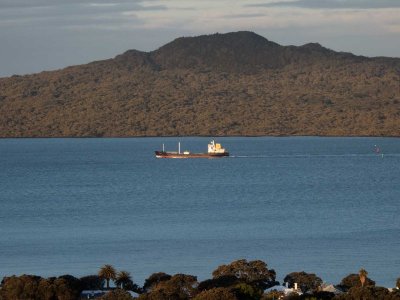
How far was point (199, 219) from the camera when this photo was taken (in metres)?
70.8

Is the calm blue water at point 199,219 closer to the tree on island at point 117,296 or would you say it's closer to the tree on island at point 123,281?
the tree on island at point 123,281

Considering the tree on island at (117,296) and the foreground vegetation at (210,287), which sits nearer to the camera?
the foreground vegetation at (210,287)

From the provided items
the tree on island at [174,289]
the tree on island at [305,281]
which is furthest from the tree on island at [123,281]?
the tree on island at [305,281]

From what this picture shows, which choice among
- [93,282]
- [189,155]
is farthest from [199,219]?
[189,155]

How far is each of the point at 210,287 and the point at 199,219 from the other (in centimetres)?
3656

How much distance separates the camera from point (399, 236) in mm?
58750

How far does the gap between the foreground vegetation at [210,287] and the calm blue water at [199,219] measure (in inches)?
244

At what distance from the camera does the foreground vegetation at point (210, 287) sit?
31734 millimetres

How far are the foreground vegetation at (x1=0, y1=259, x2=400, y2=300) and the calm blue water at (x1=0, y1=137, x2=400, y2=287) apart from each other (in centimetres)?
619

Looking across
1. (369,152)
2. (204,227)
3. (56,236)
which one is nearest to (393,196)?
(204,227)

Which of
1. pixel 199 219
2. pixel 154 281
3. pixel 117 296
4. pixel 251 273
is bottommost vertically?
pixel 199 219

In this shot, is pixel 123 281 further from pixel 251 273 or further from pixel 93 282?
pixel 251 273

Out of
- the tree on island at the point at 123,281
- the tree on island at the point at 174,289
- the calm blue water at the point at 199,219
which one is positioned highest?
the tree on island at the point at 174,289

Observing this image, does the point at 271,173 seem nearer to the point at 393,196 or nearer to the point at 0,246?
the point at 393,196
